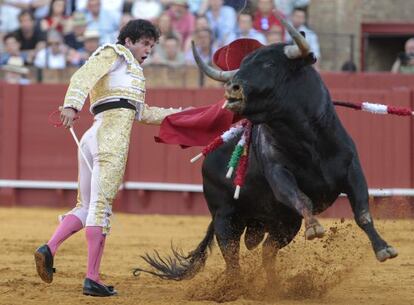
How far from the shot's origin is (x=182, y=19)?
12070mm

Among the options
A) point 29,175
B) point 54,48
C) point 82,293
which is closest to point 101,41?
point 54,48

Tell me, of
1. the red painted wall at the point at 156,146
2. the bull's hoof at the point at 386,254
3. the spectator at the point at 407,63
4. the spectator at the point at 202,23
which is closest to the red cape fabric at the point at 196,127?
the bull's hoof at the point at 386,254

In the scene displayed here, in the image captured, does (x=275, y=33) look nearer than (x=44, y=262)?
No

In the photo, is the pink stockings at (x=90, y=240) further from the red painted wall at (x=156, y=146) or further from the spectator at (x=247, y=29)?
the spectator at (x=247, y=29)

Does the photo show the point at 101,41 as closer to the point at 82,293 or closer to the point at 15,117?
the point at 15,117

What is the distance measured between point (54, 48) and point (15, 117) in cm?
122

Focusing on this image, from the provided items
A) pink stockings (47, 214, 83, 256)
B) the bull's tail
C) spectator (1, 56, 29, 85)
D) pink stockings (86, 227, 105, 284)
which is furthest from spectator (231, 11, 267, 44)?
pink stockings (86, 227, 105, 284)

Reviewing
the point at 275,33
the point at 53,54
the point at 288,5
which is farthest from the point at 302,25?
the point at 53,54

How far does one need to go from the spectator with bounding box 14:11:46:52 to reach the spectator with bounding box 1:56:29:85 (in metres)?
0.35

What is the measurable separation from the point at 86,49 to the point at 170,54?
102 centimetres

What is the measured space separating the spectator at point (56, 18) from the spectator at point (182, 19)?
1430 millimetres

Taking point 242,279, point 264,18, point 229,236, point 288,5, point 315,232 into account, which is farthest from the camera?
point 288,5

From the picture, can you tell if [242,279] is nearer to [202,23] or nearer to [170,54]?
[202,23]

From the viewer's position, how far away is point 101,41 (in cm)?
1229
